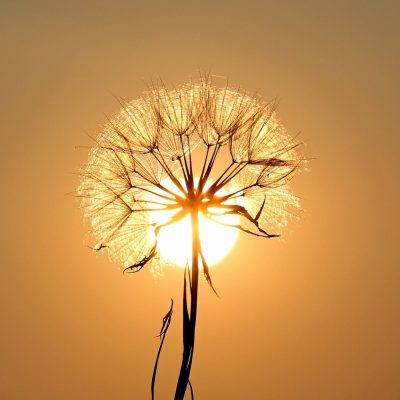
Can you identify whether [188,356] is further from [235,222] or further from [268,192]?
[268,192]

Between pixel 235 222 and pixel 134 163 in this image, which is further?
pixel 134 163

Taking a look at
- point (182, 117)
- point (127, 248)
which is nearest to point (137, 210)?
point (127, 248)

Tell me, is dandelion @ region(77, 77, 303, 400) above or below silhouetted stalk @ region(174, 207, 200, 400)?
above

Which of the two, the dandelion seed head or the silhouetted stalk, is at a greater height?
the dandelion seed head

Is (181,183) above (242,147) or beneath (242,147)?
beneath

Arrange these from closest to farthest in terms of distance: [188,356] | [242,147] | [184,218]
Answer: [188,356]
[184,218]
[242,147]

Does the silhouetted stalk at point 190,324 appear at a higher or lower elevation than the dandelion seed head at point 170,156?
lower

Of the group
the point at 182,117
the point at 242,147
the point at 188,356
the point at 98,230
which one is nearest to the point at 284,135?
the point at 242,147

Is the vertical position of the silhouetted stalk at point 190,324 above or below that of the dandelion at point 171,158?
below

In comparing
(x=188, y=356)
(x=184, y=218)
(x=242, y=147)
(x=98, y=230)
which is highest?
(x=242, y=147)

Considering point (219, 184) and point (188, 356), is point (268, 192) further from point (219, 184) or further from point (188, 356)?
point (188, 356)

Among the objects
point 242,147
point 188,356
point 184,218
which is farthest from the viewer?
point 242,147
